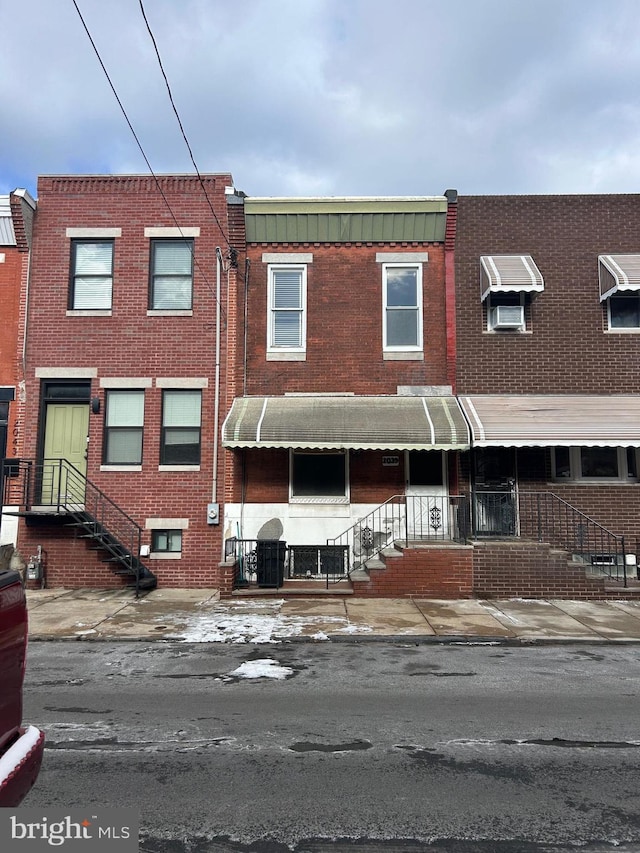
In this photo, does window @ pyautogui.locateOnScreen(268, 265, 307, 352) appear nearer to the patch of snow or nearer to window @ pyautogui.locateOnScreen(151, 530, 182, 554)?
window @ pyautogui.locateOnScreen(151, 530, 182, 554)

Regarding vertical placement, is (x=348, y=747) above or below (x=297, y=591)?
below

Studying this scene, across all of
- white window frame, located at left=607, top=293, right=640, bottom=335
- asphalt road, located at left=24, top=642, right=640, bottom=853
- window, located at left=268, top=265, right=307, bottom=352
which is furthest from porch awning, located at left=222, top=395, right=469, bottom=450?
asphalt road, located at left=24, top=642, right=640, bottom=853

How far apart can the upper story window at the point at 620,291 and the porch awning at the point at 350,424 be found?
4.05 metres

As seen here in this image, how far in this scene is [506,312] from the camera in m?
12.7

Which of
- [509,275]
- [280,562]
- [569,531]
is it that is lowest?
[280,562]

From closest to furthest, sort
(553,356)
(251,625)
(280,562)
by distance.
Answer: (251,625) < (280,562) < (553,356)

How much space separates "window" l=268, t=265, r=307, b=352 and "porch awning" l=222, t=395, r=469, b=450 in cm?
146

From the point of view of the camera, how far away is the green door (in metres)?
12.9

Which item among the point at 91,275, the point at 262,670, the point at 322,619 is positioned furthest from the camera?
the point at 91,275

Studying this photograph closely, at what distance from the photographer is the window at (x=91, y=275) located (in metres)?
13.4

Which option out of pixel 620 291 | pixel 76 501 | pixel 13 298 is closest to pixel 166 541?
pixel 76 501

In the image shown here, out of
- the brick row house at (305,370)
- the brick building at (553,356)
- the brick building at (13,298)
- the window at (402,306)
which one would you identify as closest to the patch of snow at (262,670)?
the brick row house at (305,370)

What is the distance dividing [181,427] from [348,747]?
30.6 ft

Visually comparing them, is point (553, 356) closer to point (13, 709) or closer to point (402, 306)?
point (402, 306)
